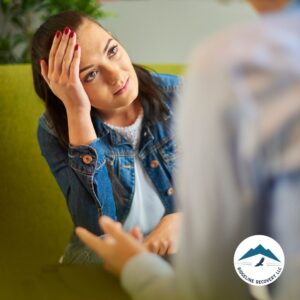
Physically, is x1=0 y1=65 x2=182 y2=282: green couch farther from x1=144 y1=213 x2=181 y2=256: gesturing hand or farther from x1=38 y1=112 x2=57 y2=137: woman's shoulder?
x1=144 y1=213 x2=181 y2=256: gesturing hand

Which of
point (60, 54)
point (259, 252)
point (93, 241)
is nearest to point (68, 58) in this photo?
point (60, 54)

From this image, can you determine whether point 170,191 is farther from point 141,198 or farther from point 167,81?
point 167,81

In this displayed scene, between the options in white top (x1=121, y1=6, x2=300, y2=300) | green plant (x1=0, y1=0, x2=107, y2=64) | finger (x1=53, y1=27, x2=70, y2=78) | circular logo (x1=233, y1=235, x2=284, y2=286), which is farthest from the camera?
green plant (x1=0, y1=0, x2=107, y2=64)

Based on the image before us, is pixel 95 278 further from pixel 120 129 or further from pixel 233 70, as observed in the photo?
pixel 233 70

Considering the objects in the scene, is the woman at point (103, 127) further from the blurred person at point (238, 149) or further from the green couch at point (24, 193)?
the blurred person at point (238, 149)

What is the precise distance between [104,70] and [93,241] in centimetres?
21

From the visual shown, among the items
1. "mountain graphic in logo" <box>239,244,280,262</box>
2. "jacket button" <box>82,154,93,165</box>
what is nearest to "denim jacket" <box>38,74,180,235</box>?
"jacket button" <box>82,154,93,165</box>

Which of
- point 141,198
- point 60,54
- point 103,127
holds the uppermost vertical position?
point 60,54

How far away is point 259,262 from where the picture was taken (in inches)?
28.6

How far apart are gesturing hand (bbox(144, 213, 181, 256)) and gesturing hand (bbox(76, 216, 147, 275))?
1.0 inches

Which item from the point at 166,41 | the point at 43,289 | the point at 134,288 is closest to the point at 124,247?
the point at 134,288

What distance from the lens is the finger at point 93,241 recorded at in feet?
2.29

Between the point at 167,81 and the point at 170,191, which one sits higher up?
the point at 167,81

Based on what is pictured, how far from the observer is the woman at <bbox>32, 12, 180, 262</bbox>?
2.47 feet
